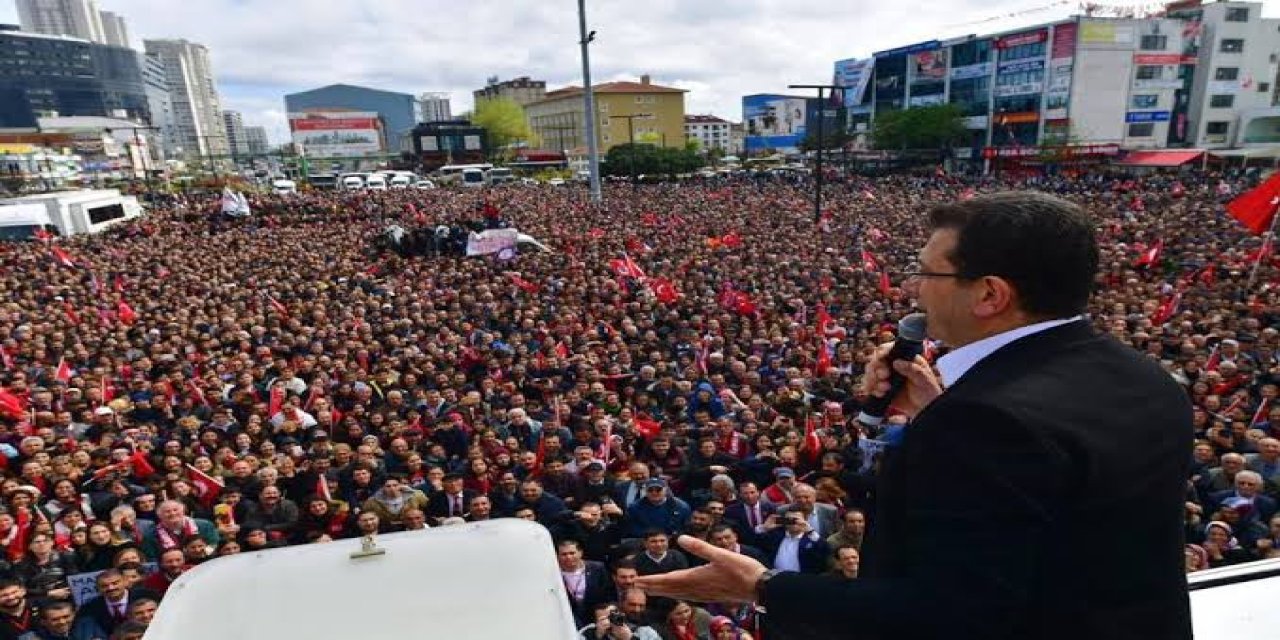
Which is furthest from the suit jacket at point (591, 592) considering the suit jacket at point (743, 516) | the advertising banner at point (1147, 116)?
the advertising banner at point (1147, 116)

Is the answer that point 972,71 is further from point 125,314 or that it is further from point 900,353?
point 900,353

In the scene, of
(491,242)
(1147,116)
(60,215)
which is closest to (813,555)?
(491,242)

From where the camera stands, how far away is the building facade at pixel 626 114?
9512cm

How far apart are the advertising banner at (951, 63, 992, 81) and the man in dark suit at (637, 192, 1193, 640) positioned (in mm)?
63627

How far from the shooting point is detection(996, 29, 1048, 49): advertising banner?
5222 centimetres

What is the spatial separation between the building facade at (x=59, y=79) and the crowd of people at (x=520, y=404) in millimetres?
130754

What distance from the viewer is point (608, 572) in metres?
5.41

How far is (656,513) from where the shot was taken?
588 cm

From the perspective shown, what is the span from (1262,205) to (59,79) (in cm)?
16320

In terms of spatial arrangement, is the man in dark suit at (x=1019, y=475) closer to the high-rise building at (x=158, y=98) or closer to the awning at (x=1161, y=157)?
the awning at (x=1161, y=157)

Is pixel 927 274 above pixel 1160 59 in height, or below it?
below

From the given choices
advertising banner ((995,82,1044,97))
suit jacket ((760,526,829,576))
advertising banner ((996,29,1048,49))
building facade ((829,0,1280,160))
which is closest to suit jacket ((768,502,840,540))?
suit jacket ((760,526,829,576))

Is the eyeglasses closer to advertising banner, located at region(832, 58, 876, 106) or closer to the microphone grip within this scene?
the microphone grip

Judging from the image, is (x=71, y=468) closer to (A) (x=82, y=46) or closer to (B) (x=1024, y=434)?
(B) (x=1024, y=434)
